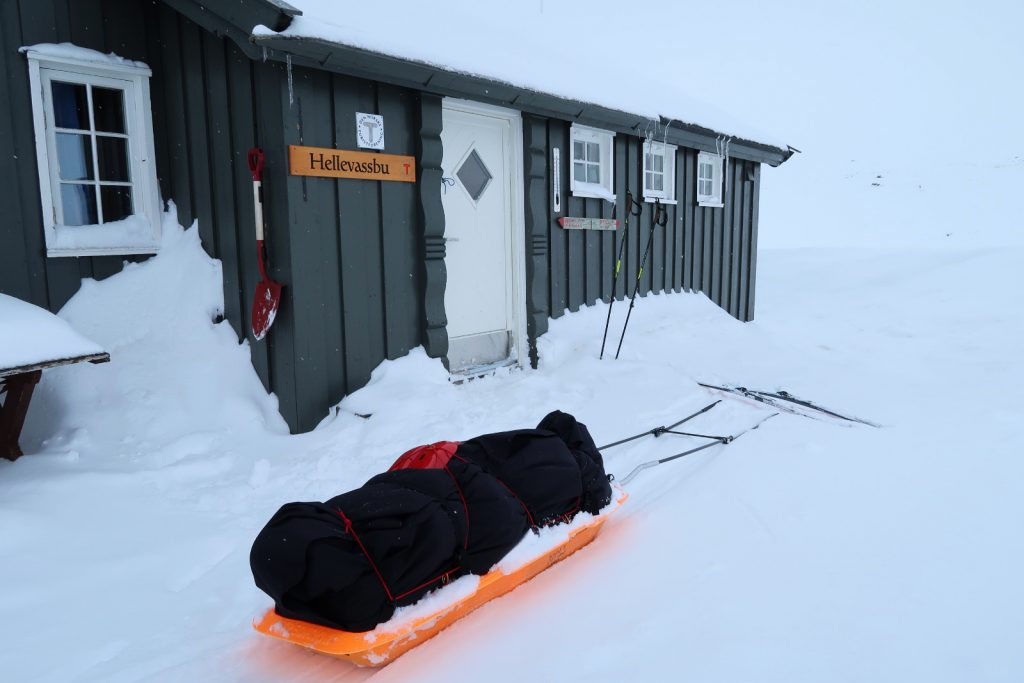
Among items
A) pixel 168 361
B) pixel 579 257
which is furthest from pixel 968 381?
pixel 168 361

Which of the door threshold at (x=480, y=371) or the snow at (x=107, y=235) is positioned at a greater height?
the snow at (x=107, y=235)

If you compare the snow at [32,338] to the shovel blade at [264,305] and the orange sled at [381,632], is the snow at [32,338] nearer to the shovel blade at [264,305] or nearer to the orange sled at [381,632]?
the shovel blade at [264,305]

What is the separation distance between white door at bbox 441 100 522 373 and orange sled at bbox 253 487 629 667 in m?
3.40

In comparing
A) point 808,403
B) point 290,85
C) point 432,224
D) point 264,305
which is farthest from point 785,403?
point 290,85

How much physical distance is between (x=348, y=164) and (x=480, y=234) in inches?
60.1

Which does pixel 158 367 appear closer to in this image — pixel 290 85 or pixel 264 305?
pixel 264 305

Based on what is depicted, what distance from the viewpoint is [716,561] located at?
8.88ft

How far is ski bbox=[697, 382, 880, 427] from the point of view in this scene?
4.88 meters

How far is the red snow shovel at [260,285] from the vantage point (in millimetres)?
4457

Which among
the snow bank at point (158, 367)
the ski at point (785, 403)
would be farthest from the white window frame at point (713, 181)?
the snow bank at point (158, 367)

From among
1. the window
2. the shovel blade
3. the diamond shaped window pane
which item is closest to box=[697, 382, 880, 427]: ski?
the diamond shaped window pane

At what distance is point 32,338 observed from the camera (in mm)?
3760

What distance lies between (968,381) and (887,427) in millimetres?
2304

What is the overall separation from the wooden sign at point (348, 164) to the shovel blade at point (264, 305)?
2.54ft
